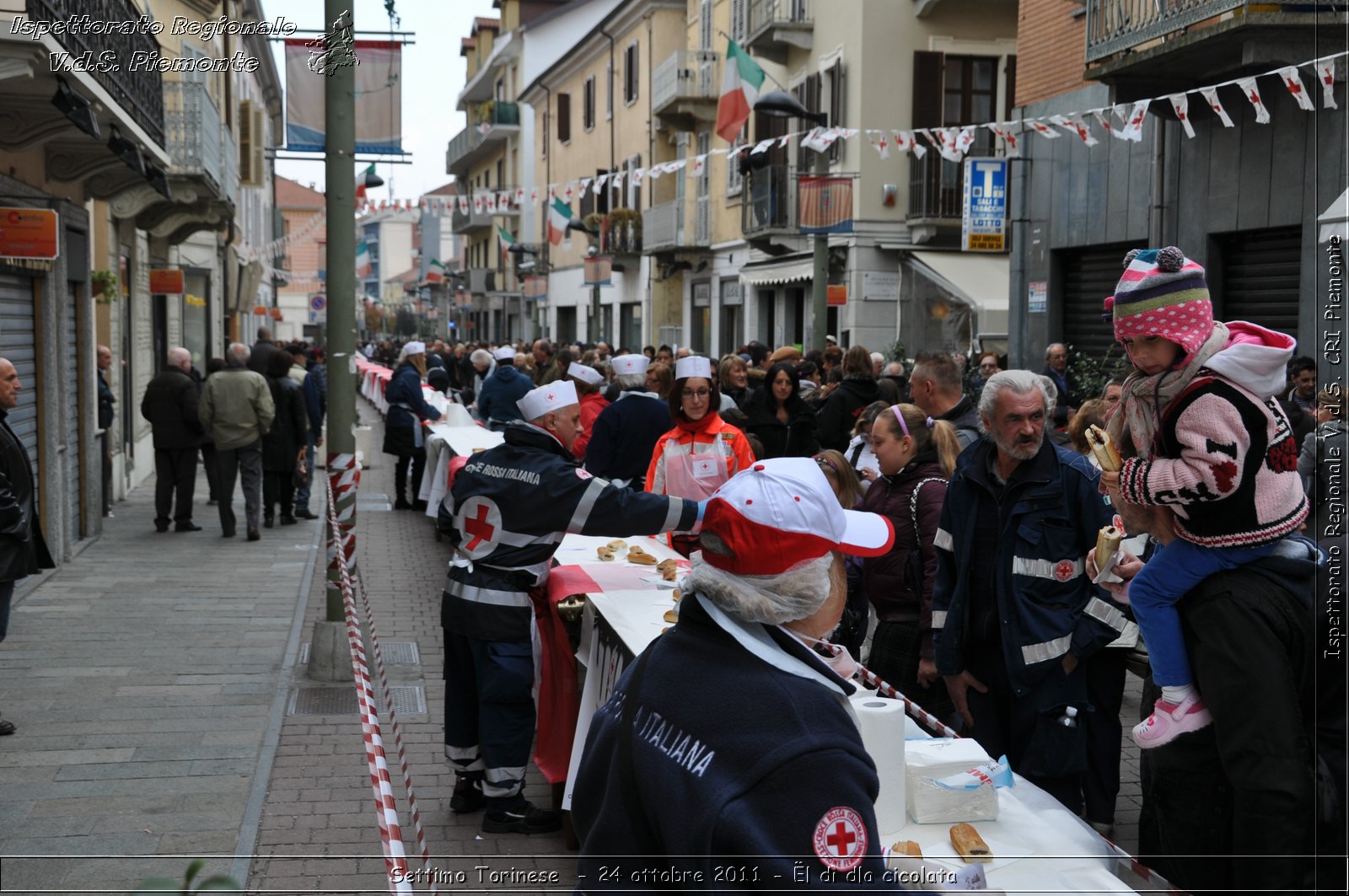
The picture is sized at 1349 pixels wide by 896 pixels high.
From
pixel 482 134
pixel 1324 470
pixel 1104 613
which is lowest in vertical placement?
pixel 1104 613

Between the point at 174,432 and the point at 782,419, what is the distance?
21.4 feet

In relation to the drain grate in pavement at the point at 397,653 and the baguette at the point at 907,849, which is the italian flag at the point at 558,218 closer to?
the drain grate in pavement at the point at 397,653

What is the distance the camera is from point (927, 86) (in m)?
23.7

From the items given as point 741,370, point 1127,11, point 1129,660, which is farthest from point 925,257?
point 1129,660

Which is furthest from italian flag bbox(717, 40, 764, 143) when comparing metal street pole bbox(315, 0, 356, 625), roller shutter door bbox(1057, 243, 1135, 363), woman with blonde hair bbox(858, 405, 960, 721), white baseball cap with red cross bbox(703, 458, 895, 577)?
white baseball cap with red cross bbox(703, 458, 895, 577)

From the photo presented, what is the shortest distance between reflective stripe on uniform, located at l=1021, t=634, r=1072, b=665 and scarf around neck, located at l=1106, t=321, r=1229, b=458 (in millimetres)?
1173

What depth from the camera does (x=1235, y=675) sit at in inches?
130

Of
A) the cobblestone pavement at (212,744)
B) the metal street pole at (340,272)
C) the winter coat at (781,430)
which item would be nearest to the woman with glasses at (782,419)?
the winter coat at (781,430)

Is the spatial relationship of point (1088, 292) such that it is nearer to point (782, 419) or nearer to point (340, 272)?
point (782, 419)

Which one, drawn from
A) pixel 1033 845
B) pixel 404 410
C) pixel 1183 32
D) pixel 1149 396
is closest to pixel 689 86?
pixel 404 410

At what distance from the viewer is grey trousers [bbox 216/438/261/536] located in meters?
13.9

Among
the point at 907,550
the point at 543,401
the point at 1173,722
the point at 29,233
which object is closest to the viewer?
the point at 1173,722

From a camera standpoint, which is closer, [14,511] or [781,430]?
[14,511]

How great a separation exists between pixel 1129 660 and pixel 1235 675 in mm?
3099
